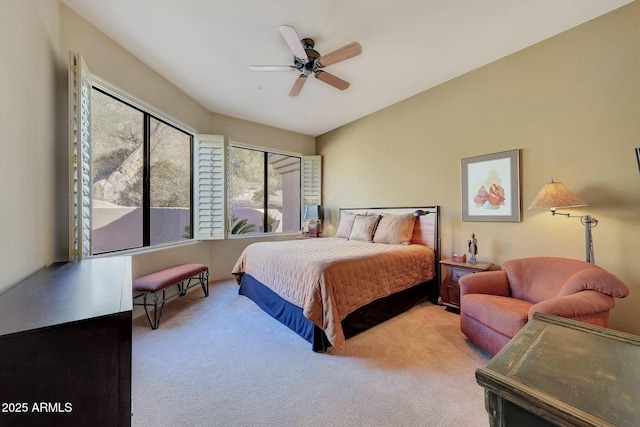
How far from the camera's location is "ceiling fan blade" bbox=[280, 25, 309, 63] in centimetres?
195

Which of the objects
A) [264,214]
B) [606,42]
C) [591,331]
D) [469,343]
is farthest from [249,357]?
[606,42]

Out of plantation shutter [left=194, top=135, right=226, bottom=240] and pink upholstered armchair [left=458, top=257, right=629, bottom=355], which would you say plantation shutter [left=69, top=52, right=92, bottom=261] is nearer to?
plantation shutter [left=194, top=135, right=226, bottom=240]

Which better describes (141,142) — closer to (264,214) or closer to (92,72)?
(92,72)

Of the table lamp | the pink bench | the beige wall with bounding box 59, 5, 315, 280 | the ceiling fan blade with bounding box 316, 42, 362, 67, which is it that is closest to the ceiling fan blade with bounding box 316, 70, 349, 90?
the ceiling fan blade with bounding box 316, 42, 362, 67

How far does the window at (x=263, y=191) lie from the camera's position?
4.61 metres

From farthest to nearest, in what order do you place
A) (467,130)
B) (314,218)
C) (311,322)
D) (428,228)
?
(314,218) → (428,228) → (467,130) → (311,322)

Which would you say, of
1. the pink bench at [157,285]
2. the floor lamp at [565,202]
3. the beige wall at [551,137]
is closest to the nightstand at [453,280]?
the beige wall at [551,137]

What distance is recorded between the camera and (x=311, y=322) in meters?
2.17

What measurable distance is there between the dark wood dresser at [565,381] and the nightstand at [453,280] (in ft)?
6.34

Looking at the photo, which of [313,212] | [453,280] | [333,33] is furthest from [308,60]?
[313,212]

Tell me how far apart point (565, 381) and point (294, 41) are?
8.45 feet

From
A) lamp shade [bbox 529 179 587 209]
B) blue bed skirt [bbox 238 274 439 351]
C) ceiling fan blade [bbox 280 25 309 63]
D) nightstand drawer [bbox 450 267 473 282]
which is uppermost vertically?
ceiling fan blade [bbox 280 25 309 63]

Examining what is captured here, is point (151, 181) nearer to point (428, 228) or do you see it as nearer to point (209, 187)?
point (209, 187)

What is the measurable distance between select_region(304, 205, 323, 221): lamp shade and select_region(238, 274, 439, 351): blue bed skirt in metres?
2.03
